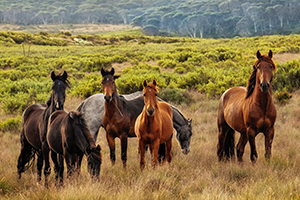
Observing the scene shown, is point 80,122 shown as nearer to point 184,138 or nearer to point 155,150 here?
point 155,150

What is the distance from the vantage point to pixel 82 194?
3906 mm

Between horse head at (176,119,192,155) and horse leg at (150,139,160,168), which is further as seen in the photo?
horse head at (176,119,192,155)

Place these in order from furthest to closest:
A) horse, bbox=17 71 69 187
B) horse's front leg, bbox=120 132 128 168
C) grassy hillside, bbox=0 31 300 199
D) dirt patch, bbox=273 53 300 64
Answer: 1. dirt patch, bbox=273 53 300 64
2. horse's front leg, bbox=120 132 128 168
3. horse, bbox=17 71 69 187
4. grassy hillside, bbox=0 31 300 199

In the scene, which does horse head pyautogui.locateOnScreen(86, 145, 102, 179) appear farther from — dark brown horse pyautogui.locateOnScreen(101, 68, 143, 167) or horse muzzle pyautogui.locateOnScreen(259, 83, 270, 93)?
horse muzzle pyautogui.locateOnScreen(259, 83, 270, 93)

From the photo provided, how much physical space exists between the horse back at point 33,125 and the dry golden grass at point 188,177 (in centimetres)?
70

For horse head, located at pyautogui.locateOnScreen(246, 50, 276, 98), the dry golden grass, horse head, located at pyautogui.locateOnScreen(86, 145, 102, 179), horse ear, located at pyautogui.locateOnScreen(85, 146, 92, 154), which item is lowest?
the dry golden grass

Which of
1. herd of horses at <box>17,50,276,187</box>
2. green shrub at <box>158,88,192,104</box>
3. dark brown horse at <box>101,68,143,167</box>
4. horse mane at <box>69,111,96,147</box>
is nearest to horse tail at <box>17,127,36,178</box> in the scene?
herd of horses at <box>17,50,276,187</box>

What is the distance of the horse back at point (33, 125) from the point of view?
5.57 meters

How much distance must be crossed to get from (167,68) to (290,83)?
10075mm

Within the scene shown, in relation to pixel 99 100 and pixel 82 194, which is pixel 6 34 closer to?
pixel 99 100

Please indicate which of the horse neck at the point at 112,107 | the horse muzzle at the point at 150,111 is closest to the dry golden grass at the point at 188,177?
the horse muzzle at the point at 150,111

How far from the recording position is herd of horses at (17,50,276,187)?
15.1ft

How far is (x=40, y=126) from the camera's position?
5359 millimetres

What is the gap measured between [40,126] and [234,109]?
3.69 m
